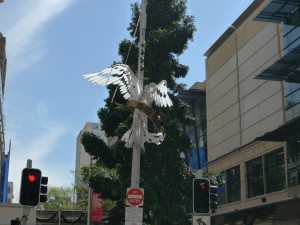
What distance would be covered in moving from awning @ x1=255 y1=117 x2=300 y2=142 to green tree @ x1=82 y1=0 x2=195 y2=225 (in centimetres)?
620

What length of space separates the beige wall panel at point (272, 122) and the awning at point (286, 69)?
2308 millimetres

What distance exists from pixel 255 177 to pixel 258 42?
28.9 ft

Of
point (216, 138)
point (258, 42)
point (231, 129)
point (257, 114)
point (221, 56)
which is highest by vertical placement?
point (221, 56)

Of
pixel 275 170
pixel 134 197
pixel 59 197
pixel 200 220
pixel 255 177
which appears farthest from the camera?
pixel 59 197

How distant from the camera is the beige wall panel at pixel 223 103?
1540 inches

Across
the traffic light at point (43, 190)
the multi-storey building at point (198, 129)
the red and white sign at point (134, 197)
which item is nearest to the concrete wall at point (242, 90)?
the multi-storey building at point (198, 129)

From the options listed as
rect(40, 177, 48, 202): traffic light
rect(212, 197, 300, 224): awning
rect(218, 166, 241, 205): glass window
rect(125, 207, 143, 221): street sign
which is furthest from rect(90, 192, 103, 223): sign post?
rect(40, 177, 48, 202): traffic light

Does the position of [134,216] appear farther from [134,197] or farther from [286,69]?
[286,69]

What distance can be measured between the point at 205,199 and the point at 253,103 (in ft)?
77.4

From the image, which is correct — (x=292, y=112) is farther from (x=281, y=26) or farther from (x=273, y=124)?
(x=281, y=26)

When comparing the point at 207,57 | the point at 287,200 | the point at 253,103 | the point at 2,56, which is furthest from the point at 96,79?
the point at 2,56

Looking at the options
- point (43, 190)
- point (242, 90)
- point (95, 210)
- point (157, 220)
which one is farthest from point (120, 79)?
point (95, 210)

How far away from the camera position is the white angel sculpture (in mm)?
16266

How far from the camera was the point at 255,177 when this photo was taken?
35438mm
